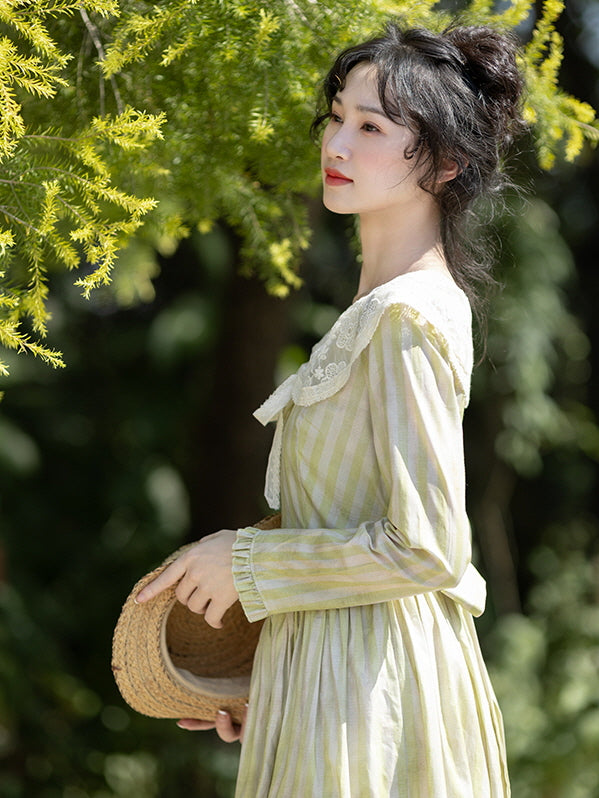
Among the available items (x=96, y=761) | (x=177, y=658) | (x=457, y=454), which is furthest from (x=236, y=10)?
(x=96, y=761)

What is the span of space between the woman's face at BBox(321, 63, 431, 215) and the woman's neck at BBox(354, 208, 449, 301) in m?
0.03

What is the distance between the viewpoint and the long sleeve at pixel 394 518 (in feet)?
4.01

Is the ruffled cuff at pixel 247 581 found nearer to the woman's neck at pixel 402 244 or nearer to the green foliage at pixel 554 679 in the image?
the woman's neck at pixel 402 244

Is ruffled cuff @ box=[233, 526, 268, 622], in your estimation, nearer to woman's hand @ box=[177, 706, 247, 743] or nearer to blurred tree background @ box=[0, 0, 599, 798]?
woman's hand @ box=[177, 706, 247, 743]

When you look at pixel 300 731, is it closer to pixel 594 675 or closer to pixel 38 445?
pixel 594 675

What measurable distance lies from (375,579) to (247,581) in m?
0.18

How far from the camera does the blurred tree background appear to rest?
3.48 metres

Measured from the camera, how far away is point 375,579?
1248 millimetres

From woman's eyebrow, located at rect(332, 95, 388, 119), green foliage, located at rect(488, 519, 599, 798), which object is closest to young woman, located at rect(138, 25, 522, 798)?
woman's eyebrow, located at rect(332, 95, 388, 119)

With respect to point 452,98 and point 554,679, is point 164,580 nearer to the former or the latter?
point 452,98

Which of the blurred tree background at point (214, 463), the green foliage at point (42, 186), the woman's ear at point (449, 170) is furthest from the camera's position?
the blurred tree background at point (214, 463)

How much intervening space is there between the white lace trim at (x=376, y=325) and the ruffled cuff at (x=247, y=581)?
0.71 ft

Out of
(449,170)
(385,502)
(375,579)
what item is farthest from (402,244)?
(375,579)

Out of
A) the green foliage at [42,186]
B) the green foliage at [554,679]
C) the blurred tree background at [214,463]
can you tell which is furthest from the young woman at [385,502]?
the green foliage at [554,679]
